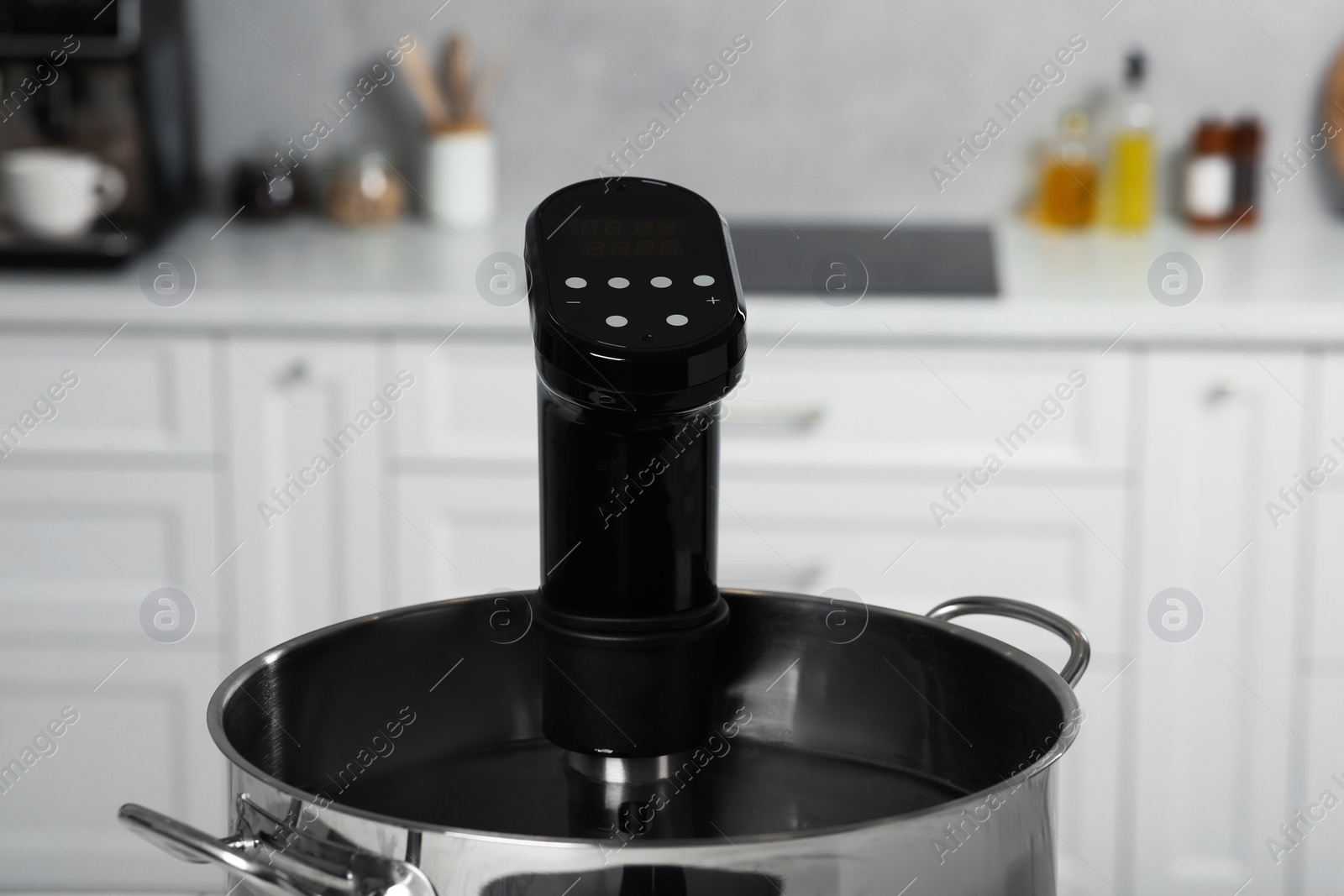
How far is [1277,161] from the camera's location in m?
2.21

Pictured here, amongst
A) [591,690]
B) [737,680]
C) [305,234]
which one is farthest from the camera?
[305,234]

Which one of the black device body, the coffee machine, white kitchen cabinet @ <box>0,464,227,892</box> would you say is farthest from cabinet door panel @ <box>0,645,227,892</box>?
the black device body

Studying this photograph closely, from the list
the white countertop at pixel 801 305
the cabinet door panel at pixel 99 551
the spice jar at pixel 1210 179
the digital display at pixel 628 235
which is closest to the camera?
the digital display at pixel 628 235

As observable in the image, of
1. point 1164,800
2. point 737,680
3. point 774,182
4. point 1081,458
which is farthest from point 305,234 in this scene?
point 737,680

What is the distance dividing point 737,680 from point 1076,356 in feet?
3.80

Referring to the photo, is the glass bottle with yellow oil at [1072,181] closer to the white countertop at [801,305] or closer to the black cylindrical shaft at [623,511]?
the white countertop at [801,305]

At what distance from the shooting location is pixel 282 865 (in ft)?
1.38

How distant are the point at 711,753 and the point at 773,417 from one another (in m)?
1.13

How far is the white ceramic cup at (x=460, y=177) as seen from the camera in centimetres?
211

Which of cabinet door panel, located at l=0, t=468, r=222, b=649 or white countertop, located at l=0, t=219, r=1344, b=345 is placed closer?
white countertop, located at l=0, t=219, r=1344, b=345

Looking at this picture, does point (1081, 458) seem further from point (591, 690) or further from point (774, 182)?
point (591, 690)

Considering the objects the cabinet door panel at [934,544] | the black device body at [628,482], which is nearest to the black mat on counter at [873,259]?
the cabinet door panel at [934,544]

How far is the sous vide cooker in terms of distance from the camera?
1.32 feet

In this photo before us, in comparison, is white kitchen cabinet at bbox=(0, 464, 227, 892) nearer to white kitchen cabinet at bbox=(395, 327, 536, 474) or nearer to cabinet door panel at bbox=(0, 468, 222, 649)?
cabinet door panel at bbox=(0, 468, 222, 649)
